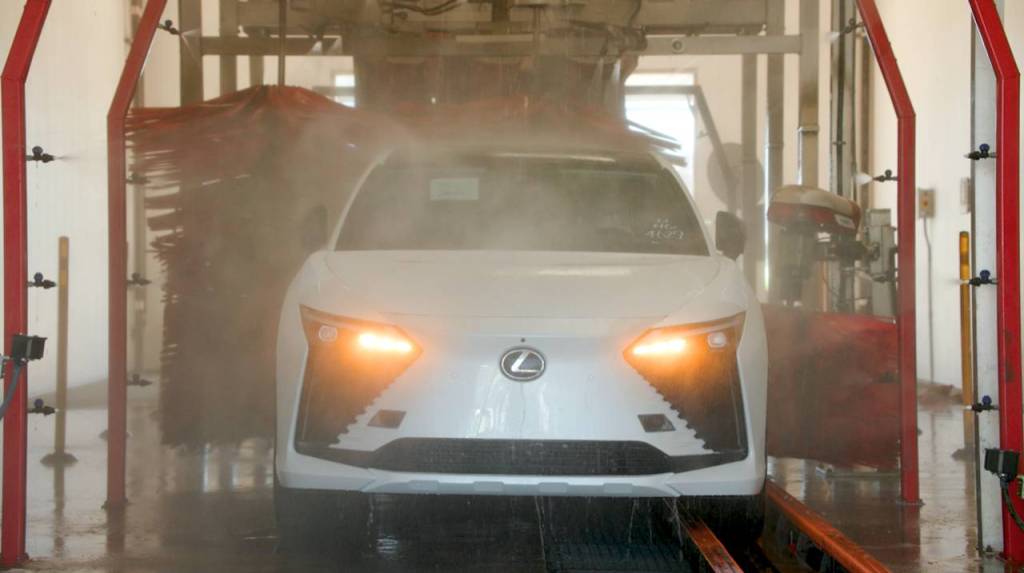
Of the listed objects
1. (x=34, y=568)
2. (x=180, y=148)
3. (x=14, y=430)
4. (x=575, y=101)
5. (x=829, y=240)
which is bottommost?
(x=34, y=568)

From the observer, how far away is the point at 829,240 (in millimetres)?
7391

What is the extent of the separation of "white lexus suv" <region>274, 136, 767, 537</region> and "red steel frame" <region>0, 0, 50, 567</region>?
0.90m

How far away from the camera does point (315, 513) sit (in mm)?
4051

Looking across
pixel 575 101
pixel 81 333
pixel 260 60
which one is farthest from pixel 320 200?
pixel 81 333

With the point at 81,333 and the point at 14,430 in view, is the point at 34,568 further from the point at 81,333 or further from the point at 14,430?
the point at 81,333

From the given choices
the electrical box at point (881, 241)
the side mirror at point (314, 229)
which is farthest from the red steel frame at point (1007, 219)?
the electrical box at point (881, 241)

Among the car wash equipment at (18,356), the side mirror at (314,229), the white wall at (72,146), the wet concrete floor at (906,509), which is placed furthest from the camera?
the white wall at (72,146)

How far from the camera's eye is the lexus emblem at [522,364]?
3768mm

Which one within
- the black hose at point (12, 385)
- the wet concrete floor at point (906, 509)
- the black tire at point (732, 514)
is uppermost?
the black hose at point (12, 385)

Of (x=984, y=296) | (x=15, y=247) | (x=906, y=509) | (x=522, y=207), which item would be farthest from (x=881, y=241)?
(x=15, y=247)

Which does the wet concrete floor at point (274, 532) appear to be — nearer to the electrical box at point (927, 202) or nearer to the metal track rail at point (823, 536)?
the metal track rail at point (823, 536)

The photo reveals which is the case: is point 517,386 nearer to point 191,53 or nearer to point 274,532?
point 274,532

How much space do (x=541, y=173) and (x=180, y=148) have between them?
2.22m

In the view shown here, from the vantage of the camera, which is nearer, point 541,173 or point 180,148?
point 541,173
